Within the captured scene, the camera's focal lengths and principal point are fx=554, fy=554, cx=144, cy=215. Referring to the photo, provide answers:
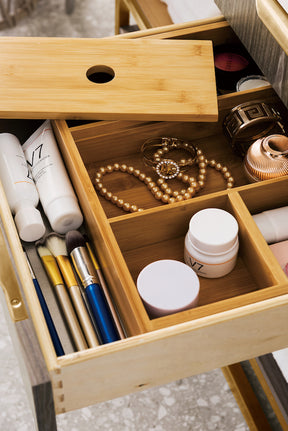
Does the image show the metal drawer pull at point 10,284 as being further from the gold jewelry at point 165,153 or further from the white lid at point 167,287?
the gold jewelry at point 165,153

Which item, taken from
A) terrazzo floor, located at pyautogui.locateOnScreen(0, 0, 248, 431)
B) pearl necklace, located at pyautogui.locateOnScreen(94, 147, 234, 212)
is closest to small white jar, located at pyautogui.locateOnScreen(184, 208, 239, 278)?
pearl necklace, located at pyautogui.locateOnScreen(94, 147, 234, 212)

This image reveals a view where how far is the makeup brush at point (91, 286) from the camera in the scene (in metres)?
0.70

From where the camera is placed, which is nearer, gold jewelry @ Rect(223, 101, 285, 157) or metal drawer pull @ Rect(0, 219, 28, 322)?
metal drawer pull @ Rect(0, 219, 28, 322)

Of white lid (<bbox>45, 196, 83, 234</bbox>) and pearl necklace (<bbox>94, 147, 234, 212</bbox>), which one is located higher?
pearl necklace (<bbox>94, 147, 234, 212</bbox>)

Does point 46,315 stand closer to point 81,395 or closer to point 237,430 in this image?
point 81,395

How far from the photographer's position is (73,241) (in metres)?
0.77

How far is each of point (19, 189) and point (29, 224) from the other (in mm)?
73

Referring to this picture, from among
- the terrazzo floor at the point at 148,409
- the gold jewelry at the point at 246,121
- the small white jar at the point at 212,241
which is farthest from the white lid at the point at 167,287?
the terrazzo floor at the point at 148,409

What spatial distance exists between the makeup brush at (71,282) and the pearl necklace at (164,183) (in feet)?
0.37

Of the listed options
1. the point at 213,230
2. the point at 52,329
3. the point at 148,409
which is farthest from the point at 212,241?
the point at 148,409

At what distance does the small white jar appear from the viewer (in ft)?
2.39

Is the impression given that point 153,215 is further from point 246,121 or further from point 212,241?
point 246,121

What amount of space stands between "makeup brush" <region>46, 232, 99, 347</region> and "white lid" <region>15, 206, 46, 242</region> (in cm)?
2

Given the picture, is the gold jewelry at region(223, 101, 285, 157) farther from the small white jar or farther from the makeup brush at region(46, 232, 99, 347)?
the makeup brush at region(46, 232, 99, 347)
